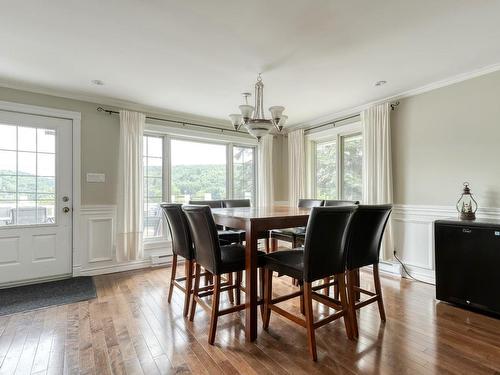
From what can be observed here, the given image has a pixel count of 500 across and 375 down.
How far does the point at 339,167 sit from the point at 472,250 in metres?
2.23

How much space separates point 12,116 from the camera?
→ 313 centimetres

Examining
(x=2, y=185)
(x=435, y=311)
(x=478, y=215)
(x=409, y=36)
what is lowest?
(x=435, y=311)

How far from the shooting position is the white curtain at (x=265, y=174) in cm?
493

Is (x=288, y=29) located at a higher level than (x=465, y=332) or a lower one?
higher

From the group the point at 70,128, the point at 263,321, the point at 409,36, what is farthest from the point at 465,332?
the point at 70,128

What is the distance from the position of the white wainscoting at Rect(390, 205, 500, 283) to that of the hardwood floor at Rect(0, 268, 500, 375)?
705mm

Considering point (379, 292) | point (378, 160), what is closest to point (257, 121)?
point (379, 292)

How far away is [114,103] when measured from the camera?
12.1 feet

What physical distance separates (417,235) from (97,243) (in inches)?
162

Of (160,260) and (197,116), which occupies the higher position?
(197,116)

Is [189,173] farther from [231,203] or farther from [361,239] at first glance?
[361,239]

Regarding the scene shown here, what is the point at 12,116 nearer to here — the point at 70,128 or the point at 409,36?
the point at 70,128

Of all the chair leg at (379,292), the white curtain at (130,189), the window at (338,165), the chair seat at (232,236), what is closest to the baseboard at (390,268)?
the window at (338,165)

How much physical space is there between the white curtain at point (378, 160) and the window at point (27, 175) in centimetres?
409
